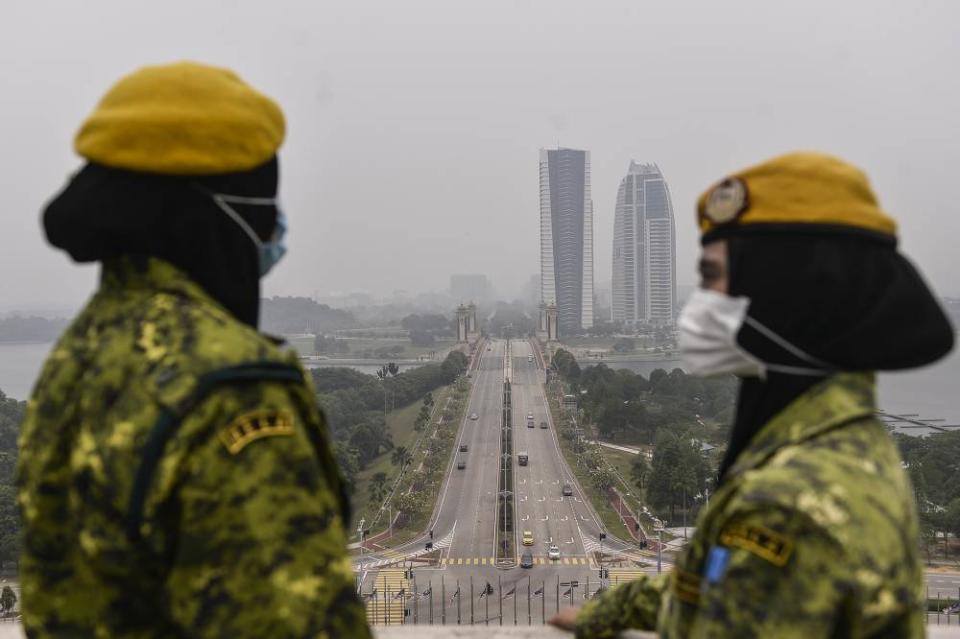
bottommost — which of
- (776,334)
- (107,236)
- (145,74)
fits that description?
(776,334)

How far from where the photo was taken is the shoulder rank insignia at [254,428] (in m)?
0.55

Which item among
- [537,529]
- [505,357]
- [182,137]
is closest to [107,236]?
[182,137]

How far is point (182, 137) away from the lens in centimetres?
66

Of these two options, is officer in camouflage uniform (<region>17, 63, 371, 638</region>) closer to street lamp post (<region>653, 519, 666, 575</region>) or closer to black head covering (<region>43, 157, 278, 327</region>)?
black head covering (<region>43, 157, 278, 327</region>)

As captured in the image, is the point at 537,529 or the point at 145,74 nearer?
the point at 145,74

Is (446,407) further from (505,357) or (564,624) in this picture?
(564,624)

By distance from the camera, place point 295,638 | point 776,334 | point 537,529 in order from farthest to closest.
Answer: point 537,529 < point 776,334 < point 295,638

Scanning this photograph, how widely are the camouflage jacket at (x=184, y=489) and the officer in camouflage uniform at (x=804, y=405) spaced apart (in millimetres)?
379

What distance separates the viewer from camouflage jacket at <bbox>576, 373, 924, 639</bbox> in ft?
2.06

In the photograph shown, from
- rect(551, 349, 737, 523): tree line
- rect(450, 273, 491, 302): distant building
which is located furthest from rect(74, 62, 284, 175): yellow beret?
rect(450, 273, 491, 302): distant building

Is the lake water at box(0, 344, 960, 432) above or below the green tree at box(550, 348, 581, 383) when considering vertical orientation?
below

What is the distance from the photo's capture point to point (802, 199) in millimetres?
795

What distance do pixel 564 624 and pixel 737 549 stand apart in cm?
59

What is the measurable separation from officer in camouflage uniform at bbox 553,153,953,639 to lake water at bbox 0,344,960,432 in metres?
21.7
